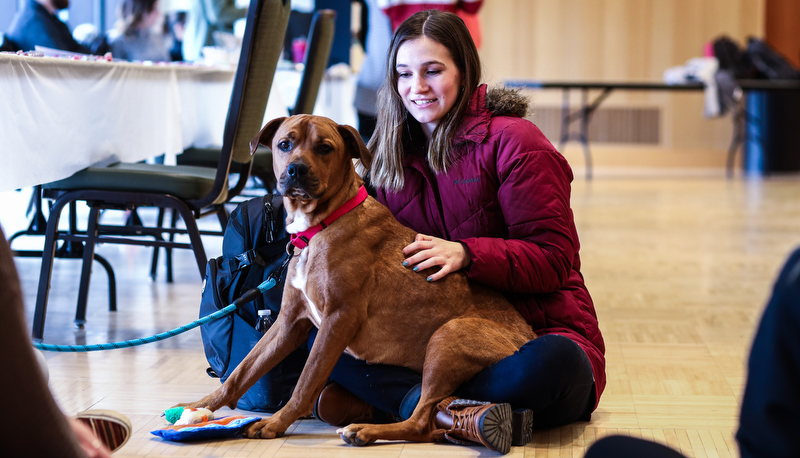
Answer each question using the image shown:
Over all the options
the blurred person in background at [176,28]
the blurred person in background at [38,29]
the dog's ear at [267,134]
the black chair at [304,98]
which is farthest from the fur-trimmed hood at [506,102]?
the blurred person in background at [176,28]

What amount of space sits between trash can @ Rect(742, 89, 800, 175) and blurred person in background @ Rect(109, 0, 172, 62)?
7.66 meters

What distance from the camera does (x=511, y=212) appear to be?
1969mm

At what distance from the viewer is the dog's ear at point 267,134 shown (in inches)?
75.4

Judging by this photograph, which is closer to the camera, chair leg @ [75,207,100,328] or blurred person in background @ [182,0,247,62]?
chair leg @ [75,207,100,328]

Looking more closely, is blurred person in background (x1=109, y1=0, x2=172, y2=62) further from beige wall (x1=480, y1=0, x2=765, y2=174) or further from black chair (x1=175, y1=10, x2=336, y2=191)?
beige wall (x1=480, y1=0, x2=765, y2=174)

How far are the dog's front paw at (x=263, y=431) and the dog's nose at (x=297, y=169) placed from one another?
1.86 ft

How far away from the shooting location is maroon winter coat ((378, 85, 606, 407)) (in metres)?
1.92

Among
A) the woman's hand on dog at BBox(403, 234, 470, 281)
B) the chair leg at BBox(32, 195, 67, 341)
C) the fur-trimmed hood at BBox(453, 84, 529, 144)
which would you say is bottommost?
the chair leg at BBox(32, 195, 67, 341)

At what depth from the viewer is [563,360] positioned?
1.76 meters

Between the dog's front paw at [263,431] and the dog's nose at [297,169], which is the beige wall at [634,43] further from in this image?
the dog's front paw at [263,431]

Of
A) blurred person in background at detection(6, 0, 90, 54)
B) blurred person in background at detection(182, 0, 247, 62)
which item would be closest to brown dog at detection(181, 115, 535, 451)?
blurred person in background at detection(6, 0, 90, 54)

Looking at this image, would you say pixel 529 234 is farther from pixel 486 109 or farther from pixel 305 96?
pixel 305 96

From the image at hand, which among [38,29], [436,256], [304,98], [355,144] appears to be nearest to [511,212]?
[436,256]

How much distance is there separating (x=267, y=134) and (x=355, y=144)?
0.72 ft
